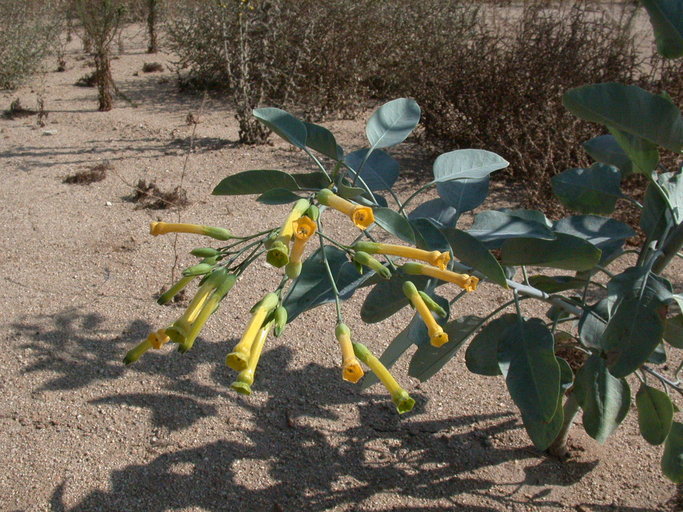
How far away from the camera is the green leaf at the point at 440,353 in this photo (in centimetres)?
164

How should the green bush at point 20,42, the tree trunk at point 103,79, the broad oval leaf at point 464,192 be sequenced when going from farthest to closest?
the green bush at point 20,42 → the tree trunk at point 103,79 → the broad oval leaf at point 464,192

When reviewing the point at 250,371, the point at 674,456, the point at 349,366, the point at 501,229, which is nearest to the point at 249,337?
the point at 250,371

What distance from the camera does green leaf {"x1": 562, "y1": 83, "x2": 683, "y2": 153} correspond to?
1245 mm

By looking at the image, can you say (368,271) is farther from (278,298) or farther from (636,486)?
(636,486)

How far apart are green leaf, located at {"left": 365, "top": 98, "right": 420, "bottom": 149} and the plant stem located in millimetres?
1019

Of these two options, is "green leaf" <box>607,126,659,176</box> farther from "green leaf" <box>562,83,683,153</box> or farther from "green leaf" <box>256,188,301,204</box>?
"green leaf" <box>256,188,301,204</box>

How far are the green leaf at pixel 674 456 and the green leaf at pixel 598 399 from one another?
0.18 m

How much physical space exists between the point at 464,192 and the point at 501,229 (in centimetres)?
21

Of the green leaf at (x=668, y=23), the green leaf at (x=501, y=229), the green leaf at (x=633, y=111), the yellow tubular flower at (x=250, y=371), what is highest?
the green leaf at (x=668, y=23)

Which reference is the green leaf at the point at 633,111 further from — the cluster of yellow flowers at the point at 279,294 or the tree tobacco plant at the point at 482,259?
the cluster of yellow flowers at the point at 279,294

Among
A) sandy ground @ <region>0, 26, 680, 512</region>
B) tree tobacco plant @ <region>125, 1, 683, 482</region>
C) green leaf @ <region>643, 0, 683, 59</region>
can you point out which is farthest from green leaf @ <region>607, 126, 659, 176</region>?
sandy ground @ <region>0, 26, 680, 512</region>

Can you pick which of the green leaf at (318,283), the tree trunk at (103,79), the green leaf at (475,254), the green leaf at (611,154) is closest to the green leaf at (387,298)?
the green leaf at (318,283)

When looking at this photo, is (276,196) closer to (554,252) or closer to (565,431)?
(554,252)

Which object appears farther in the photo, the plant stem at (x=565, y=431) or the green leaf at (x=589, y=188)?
the plant stem at (x=565, y=431)
